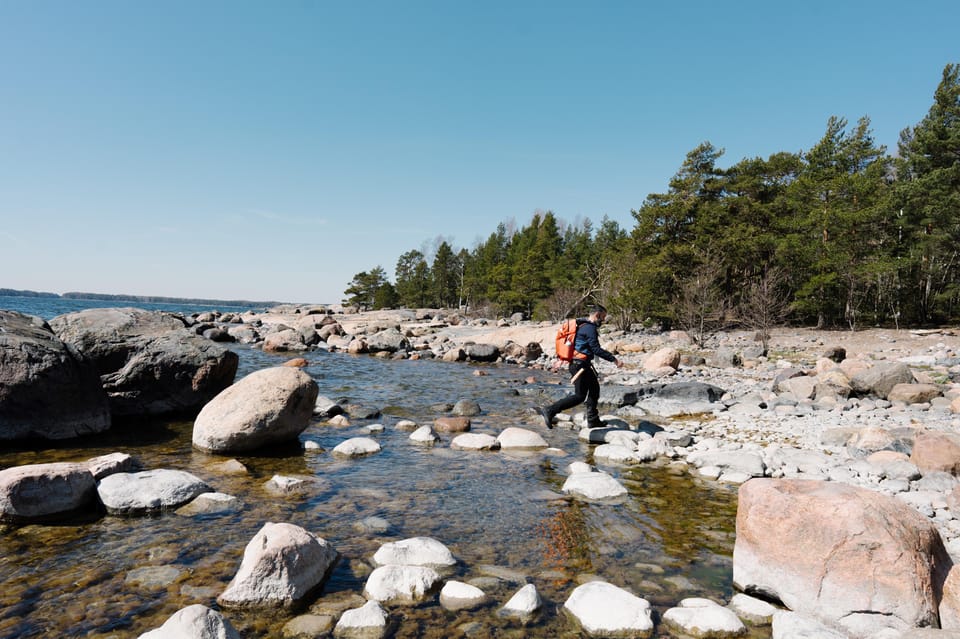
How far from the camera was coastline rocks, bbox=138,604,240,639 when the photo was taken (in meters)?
2.88

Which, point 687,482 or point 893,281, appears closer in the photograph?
point 687,482

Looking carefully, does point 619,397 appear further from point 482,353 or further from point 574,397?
point 482,353

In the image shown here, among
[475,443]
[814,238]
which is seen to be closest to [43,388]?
[475,443]

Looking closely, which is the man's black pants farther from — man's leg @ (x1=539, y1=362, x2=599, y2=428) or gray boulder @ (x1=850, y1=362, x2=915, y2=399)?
gray boulder @ (x1=850, y1=362, x2=915, y2=399)

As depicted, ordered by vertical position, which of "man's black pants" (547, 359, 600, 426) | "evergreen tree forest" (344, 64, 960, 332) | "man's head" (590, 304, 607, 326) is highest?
"evergreen tree forest" (344, 64, 960, 332)

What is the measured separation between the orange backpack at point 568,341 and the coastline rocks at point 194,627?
801 cm

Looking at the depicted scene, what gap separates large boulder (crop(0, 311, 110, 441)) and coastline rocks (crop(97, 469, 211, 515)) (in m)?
3.64

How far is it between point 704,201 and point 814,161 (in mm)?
8972

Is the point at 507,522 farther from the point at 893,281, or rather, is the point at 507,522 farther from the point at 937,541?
the point at 893,281

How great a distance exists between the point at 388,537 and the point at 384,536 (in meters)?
0.05

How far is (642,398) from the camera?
13.7 meters

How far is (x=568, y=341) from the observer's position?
34.1ft

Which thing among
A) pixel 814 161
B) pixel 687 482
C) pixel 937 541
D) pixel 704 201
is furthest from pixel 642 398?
pixel 814 161

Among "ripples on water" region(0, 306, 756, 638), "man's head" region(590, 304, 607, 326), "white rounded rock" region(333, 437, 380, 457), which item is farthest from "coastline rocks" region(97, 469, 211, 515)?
"man's head" region(590, 304, 607, 326)
